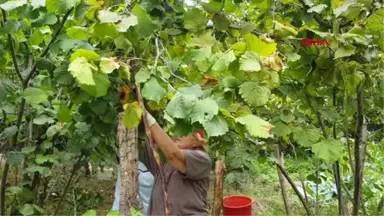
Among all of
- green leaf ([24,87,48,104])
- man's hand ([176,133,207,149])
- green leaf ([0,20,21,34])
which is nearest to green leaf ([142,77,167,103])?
green leaf ([0,20,21,34])

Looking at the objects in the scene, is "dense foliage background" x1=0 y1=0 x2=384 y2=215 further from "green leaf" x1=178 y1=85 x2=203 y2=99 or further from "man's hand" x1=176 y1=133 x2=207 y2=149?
"man's hand" x1=176 y1=133 x2=207 y2=149

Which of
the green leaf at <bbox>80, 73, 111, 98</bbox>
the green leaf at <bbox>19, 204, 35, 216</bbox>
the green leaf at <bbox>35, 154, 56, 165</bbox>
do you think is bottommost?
the green leaf at <bbox>19, 204, 35, 216</bbox>

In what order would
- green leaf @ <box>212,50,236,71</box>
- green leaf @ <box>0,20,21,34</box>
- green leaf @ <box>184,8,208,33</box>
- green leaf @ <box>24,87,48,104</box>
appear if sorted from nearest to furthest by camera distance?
green leaf @ <box>212,50,236,71</box> → green leaf @ <box>184,8,208,33</box> → green leaf @ <box>0,20,21,34</box> → green leaf @ <box>24,87,48,104</box>

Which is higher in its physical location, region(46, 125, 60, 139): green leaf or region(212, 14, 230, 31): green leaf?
region(212, 14, 230, 31): green leaf

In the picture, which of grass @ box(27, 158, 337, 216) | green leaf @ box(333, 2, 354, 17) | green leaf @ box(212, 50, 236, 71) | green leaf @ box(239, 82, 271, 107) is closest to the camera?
green leaf @ box(212, 50, 236, 71)

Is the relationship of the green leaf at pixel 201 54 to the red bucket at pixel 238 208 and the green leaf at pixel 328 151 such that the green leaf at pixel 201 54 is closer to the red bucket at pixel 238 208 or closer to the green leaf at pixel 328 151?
the green leaf at pixel 328 151

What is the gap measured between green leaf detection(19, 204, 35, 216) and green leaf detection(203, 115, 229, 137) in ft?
7.69

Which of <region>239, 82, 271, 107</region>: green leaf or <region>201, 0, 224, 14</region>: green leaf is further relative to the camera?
<region>201, 0, 224, 14</region>: green leaf

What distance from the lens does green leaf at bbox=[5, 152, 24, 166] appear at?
277 centimetres

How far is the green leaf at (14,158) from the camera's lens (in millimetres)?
2769

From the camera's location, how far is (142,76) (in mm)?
1340

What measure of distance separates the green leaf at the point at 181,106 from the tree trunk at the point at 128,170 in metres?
0.37

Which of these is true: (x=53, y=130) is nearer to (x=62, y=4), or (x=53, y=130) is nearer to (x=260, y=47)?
(x=62, y=4)

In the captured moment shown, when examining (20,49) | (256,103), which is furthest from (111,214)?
(20,49)
